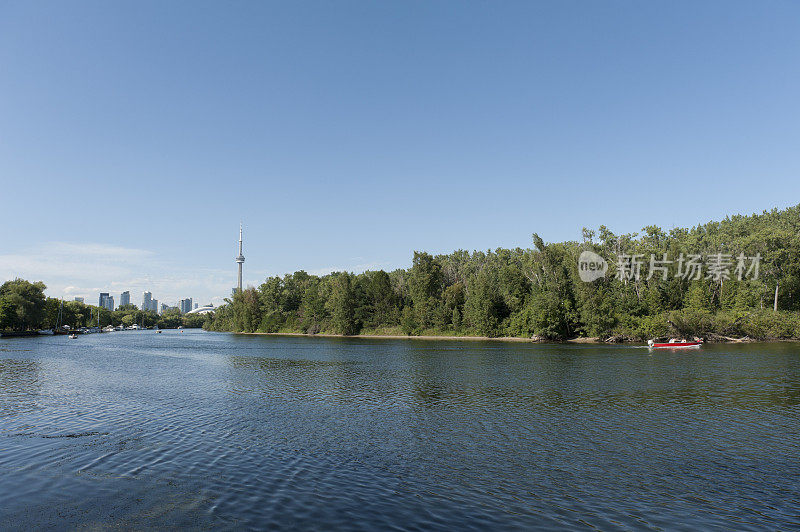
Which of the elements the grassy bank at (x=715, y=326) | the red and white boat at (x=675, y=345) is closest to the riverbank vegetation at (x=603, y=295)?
the grassy bank at (x=715, y=326)

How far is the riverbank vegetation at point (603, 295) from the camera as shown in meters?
97.2

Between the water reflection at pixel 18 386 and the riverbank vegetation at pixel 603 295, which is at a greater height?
the riverbank vegetation at pixel 603 295

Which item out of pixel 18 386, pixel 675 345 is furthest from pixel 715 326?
pixel 18 386

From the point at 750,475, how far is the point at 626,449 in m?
4.66

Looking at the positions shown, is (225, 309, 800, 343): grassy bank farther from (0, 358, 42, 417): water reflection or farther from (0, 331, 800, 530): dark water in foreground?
(0, 358, 42, 417): water reflection

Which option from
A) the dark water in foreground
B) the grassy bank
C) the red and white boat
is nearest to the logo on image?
the grassy bank

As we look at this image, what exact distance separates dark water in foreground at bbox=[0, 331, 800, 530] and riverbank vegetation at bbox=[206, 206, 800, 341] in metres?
63.4

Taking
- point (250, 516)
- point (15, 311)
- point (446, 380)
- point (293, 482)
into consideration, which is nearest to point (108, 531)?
point (250, 516)

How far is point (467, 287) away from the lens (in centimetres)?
Result: 13938

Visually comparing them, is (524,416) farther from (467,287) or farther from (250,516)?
(467,287)

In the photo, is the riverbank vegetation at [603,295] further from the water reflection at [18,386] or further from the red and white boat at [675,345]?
the water reflection at [18,386]

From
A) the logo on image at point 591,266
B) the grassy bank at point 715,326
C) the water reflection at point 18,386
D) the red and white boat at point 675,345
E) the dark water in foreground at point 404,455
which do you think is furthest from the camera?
the logo on image at point 591,266

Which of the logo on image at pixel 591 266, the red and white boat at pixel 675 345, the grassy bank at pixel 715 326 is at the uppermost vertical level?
the logo on image at pixel 591 266

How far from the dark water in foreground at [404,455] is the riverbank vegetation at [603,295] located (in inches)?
2497
